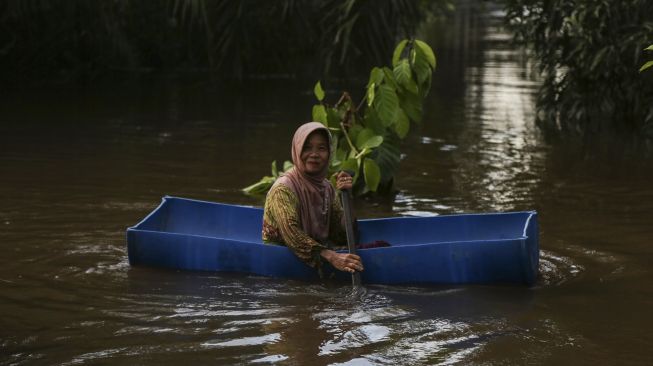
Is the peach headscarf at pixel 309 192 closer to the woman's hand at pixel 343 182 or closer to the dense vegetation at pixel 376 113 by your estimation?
the woman's hand at pixel 343 182

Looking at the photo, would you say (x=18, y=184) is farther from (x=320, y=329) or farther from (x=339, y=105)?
(x=320, y=329)

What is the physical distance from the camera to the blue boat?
24.4ft

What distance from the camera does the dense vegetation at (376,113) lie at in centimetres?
984

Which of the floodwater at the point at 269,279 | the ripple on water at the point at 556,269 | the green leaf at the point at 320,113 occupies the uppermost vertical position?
the green leaf at the point at 320,113

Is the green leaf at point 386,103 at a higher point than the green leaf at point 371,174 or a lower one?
higher

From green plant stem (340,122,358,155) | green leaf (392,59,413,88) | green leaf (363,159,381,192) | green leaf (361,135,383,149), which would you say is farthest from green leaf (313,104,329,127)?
green leaf (392,59,413,88)

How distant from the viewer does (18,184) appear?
11000 millimetres

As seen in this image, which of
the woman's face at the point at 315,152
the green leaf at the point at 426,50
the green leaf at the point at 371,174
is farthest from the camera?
the green leaf at the point at 371,174

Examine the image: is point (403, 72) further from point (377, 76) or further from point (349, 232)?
point (349, 232)

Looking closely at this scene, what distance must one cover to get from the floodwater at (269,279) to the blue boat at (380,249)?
0.32 ft

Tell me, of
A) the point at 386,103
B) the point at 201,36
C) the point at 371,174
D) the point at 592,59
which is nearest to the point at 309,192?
the point at 371,174

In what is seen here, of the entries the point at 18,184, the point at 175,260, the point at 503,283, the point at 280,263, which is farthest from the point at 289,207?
the point at 18,184

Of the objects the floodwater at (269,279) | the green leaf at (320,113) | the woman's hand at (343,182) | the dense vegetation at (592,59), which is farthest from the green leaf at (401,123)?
the dense vegetation at (592,59)

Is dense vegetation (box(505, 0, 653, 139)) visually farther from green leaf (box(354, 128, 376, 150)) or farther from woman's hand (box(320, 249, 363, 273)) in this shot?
woman's hand (box(320, 249, 363, 273))
